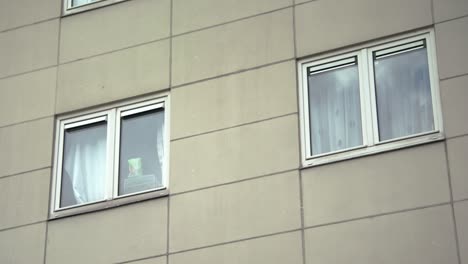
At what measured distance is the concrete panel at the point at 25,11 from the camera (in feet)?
60.8

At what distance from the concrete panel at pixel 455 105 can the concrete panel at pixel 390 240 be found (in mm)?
1101

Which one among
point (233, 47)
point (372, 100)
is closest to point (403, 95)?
point (372, 100)

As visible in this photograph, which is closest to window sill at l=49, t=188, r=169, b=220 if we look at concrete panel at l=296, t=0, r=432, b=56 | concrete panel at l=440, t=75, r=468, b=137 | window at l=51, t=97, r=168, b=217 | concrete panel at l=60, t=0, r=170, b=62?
window at l=51, t=97, r=168, b=217

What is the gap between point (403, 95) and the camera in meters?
15.5

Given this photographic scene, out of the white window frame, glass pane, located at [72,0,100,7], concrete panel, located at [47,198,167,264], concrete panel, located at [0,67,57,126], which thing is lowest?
concrete panel, located at [47,198,167,264]

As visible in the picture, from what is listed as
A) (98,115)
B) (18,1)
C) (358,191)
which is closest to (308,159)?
(358,191)

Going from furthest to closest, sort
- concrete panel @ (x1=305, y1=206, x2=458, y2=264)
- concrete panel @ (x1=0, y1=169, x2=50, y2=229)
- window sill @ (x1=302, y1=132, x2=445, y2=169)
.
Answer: concrete panel @ (x1=0, y1=169, x2=50, y2=229)
window sill @ (x1=302, y1=132, x2=445, y2=169)
concrete panel @ (x1=305, y1=206, x2=458, y2=264)

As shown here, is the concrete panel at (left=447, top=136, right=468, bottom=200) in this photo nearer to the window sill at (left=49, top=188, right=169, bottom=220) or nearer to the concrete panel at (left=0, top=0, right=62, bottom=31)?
the window sill at (left=49, top=188, right=169, bottom=220)

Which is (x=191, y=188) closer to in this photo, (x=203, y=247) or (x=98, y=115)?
(x=203, y=247)

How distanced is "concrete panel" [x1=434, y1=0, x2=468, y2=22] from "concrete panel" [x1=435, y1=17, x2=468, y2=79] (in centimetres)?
9

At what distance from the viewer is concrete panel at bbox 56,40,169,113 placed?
56.5 feet

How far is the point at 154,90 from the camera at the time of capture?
17078 mm

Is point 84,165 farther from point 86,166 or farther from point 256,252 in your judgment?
point 256,252

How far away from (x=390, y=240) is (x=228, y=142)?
297cm
